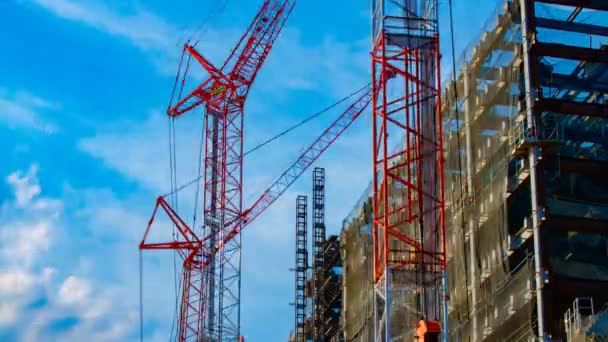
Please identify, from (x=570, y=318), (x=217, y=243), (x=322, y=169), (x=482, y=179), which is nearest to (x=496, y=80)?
(x=482, y=179)

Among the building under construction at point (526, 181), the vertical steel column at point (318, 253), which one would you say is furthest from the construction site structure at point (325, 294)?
the building under construction at point (526, 181)

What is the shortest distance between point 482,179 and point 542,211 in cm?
805

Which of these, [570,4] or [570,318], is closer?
[570,318]

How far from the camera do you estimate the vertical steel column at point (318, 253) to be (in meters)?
127

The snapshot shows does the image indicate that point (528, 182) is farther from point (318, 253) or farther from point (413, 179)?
point (318, 253)

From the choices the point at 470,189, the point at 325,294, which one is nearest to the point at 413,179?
the point at 470,189

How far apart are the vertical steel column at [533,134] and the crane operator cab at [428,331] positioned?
8.87m

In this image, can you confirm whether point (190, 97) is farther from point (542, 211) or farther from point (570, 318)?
point (570, 318)

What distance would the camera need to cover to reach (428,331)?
209ft

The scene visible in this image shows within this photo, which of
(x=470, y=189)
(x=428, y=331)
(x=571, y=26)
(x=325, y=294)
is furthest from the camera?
(x=325, y=294)

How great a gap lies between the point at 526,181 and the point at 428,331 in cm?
1600

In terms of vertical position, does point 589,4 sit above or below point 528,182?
above

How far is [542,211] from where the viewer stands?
73.6m

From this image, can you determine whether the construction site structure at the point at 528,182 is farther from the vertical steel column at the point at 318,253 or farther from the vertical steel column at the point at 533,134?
the vertical steel column at the point at 318,253
